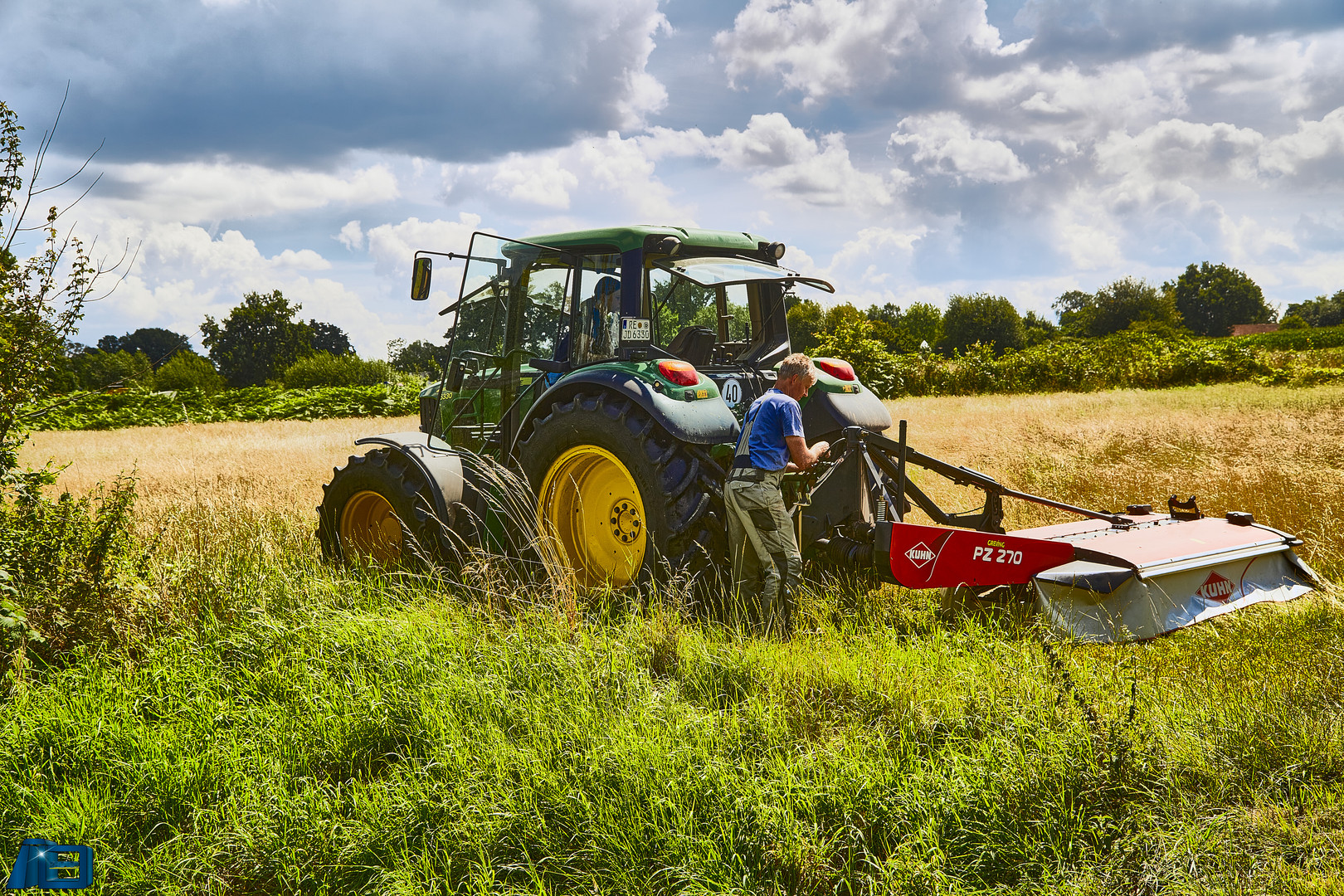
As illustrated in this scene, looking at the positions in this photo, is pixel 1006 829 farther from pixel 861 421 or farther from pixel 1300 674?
pixel 861 421

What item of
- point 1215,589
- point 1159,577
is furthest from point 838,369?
point 1215,589

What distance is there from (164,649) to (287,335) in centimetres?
6466

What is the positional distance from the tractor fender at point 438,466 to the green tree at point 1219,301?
8936 centimetres

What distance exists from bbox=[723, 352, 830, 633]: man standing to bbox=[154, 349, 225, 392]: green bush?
1480 inches

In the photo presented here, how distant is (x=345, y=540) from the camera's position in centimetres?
552

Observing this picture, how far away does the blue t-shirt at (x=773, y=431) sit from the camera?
4156 millimetres

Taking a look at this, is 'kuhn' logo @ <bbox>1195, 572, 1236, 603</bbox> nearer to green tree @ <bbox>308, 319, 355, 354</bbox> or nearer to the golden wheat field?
the golden wheat field

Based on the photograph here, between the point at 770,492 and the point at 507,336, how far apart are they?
2191 millimetres

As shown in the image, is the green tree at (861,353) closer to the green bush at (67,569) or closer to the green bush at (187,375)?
the green bush at (67,569)

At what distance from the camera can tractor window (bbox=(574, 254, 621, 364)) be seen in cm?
505

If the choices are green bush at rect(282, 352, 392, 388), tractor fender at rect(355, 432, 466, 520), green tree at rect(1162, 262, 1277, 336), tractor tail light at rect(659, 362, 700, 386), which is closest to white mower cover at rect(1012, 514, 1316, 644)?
tractor tail light at rect(659, 362, 700, 386)

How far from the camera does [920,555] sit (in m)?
4.07

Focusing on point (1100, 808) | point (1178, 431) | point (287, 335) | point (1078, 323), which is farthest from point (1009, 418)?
point (1078, 323)

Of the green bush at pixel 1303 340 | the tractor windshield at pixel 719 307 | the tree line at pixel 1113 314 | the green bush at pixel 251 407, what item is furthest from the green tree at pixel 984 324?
the tractor windshield at pixel 719 307
